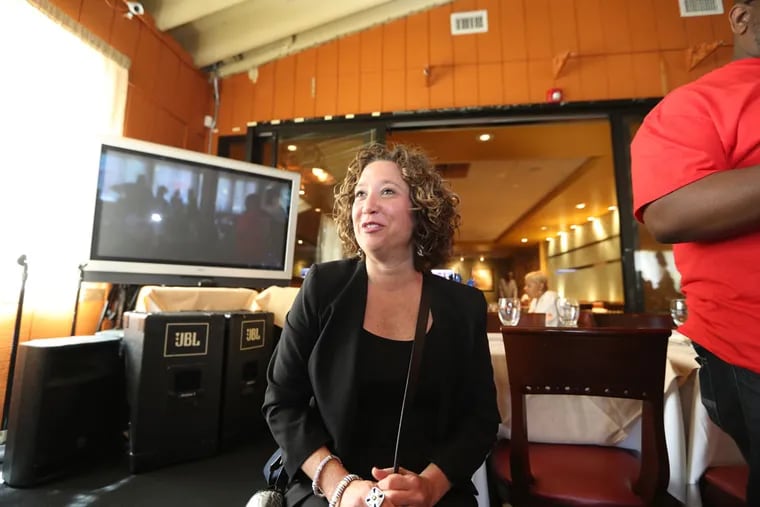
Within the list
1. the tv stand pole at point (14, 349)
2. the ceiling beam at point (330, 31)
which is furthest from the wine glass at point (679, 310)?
the ceiling beam at point (330, 31)

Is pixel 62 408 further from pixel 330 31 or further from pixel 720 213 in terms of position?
pixel 330 31

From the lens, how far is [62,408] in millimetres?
1596

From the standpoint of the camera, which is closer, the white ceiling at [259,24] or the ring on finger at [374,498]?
the ring on finger at [374,498]

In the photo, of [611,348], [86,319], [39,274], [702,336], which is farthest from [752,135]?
[86,319]

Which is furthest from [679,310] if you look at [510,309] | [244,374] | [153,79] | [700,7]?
[153,79]

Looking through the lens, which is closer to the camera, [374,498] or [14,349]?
[374,498]

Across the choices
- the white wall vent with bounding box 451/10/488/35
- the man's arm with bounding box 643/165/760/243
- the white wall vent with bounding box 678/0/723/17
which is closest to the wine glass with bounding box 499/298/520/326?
the man's arm with bounding box 643/165/760/243

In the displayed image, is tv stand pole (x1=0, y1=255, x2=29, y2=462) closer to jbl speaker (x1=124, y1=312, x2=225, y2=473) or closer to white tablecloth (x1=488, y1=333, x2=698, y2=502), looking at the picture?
jbl speaker (x1=124, y1=312, x2=225, y2=473)

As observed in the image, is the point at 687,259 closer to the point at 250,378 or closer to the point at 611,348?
the point at 611,348

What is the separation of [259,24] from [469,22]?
183 cm

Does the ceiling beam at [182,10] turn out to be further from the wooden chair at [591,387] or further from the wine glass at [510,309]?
the wooden chair at [591,387]

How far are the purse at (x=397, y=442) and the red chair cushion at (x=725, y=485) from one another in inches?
32.5

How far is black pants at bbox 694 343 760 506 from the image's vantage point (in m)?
0.64

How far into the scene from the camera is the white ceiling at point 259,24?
2.96 metres
